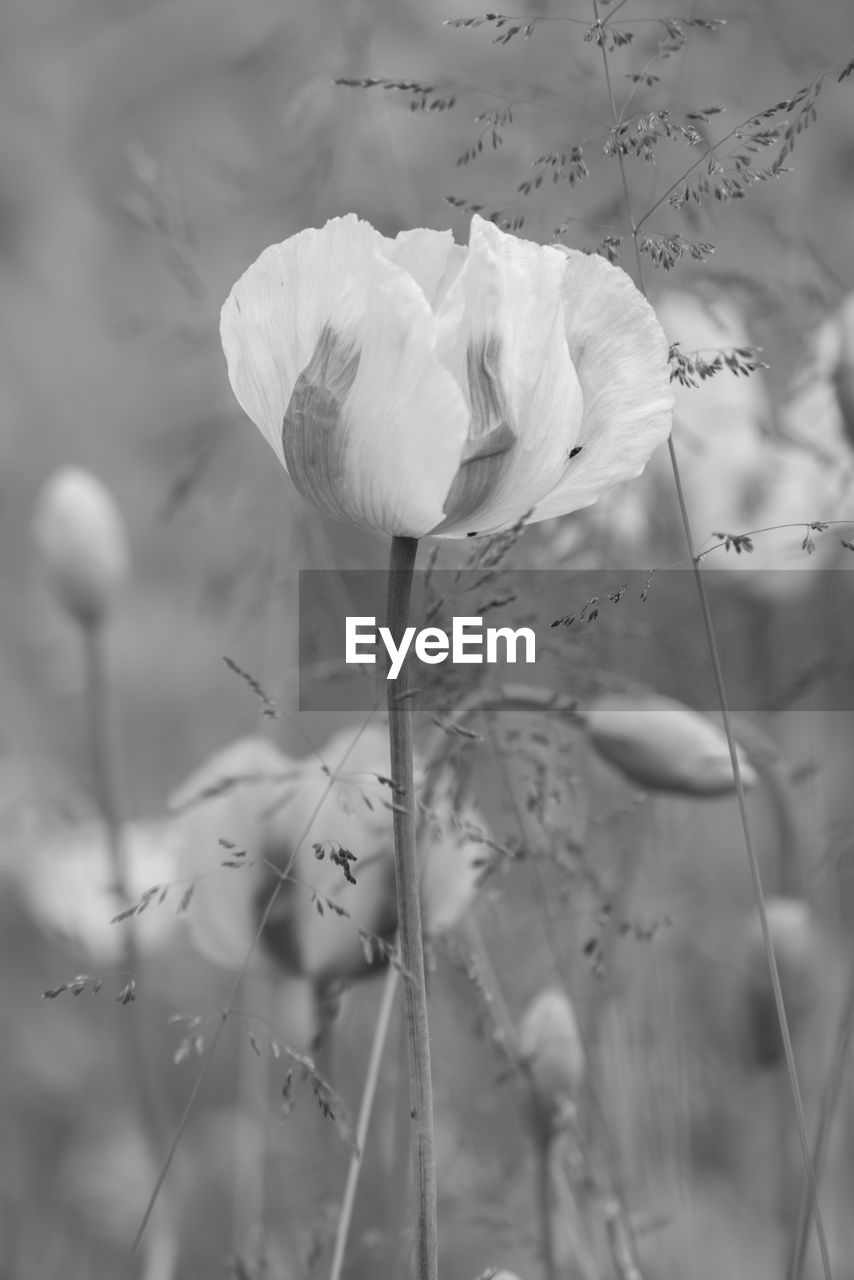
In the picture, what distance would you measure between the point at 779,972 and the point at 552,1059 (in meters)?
0.13

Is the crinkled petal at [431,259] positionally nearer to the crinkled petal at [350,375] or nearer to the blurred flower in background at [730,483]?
the crinkled petal at [350,375]

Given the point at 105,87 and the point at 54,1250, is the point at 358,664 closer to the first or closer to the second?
the point at 54,1250

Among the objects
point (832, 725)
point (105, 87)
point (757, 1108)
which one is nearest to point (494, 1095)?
point (757, 1108)

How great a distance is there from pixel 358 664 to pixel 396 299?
0.40ft

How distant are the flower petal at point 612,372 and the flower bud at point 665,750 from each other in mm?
179

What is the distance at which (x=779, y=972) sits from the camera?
617 mm

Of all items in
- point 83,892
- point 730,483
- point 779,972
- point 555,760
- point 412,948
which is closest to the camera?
point 412,948

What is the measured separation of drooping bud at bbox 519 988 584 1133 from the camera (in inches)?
21.0

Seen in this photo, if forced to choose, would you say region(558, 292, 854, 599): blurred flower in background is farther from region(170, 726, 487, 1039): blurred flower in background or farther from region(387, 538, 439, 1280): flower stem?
region(387, 538, 439, 1280): flower stem

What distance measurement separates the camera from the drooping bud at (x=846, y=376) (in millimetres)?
543

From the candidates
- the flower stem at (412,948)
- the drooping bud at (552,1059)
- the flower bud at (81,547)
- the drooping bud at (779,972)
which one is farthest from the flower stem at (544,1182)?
the flower bud at (81,547)

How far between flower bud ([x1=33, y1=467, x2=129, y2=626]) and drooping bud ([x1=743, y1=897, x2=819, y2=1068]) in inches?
15.3

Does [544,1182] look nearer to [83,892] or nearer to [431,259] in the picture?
[431,259]

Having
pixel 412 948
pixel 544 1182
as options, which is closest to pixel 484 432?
pixel 412 948
